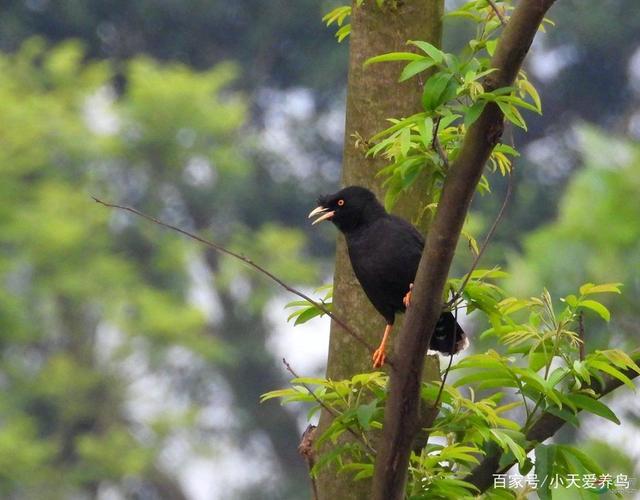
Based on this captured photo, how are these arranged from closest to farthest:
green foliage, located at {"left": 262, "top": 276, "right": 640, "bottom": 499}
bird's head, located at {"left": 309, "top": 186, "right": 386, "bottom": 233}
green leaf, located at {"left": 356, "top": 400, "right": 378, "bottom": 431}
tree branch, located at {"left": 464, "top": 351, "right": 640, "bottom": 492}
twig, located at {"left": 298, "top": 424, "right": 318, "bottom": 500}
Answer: green leaf, located at {"left": 356, "top": 400, "right": 378, "bottom": 431}, green foliage, located at {"left": 262, "top": 276, "right": 640, "bottom": 499}, tree branch, located at {"left": 464, "top": 351, "right": 640, "bottom": 492}, twig, located at {"left": 298, "top": 424, "right": 318, "bottom": 500}, bird's head, located at {"left": 309, "top": 186, "right": 386, "bottom": 233}

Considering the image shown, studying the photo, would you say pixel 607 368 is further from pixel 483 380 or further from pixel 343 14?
pixel 343 14

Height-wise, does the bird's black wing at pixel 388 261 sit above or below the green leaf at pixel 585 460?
above

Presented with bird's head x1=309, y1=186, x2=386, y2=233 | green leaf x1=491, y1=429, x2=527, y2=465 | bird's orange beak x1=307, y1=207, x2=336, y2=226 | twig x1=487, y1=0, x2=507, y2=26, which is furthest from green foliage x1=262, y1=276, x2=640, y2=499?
bird's orange beak x1=307, y1=207, x2=336, y2=226

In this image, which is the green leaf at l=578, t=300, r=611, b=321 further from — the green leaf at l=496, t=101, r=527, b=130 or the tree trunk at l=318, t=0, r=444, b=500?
the tree trunk at l=318, t=0, r=444, b=500

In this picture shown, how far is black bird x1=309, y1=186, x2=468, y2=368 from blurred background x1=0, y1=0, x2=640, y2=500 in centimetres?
1363

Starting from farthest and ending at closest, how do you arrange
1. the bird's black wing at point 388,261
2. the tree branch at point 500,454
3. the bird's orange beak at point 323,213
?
the bird's orange beak at point 323,213
the bird's black wing at point 388,261
the tree branch at point 500,454

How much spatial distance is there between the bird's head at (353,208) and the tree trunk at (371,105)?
1.4 inches

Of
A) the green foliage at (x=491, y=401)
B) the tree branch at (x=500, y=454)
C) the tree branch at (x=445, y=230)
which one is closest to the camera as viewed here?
the tree branch at (x=445, y=230)

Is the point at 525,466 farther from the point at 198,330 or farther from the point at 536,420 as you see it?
the point at 198,330

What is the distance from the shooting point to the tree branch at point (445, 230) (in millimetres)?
2877

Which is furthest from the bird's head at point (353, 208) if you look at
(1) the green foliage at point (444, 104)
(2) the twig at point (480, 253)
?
(2) the twig at point (480, 253)

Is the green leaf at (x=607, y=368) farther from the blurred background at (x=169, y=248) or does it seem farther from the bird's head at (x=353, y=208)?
the blurred background at (x=169, y=248)

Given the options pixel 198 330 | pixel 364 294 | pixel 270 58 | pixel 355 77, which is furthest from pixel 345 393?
pixel 270 58

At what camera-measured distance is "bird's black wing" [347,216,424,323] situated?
3.96m
